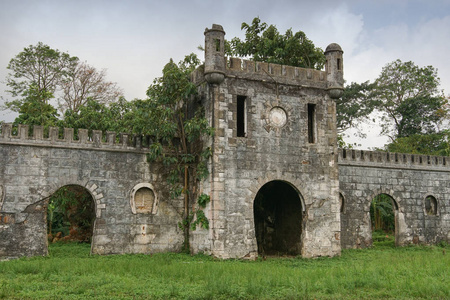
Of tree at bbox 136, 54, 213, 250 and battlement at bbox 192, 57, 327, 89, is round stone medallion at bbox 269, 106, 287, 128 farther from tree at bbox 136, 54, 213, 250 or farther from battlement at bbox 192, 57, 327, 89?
tree at bbox 136, 54, 213, 250

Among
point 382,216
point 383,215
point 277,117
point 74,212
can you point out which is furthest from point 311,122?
point 382,216

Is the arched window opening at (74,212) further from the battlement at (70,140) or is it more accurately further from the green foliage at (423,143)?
the green foliage at (423,143)

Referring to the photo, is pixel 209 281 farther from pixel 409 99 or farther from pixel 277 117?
pixel 409 99

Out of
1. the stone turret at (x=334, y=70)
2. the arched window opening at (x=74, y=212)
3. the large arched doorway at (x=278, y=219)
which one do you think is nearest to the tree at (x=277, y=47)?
the stone turret at (x=334, y=70)

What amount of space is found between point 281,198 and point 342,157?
3.23 m

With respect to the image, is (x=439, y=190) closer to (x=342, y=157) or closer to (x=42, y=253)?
(x=342, y=157)

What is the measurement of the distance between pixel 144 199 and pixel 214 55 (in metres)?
5.30

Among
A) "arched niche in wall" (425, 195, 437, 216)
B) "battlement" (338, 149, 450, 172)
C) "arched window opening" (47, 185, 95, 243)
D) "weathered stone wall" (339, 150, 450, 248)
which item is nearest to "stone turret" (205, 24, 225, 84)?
"battlement" (338, 149, 450, 172)

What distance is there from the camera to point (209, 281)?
405 inches

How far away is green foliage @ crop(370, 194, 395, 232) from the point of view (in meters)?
28.0

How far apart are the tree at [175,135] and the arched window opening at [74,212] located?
4.53 m

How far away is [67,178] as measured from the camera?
15.3 m

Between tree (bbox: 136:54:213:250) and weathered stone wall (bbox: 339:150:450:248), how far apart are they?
6655 millimetres

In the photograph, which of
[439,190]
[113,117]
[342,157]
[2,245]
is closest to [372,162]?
[342,157]
